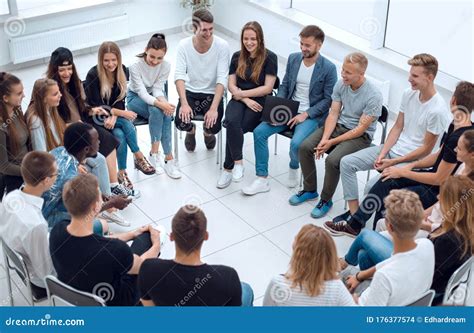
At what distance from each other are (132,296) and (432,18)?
14.9 ft

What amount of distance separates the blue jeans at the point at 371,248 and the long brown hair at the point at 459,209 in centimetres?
38

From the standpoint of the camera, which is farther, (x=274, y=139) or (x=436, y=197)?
(x=274, y=139)

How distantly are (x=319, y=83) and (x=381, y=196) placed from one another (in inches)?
45.5

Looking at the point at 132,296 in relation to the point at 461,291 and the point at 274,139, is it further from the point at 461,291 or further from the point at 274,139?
the point at 274,139

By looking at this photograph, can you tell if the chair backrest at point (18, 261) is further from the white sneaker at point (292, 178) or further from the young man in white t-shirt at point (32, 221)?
the white sneaker at point (292, 178)

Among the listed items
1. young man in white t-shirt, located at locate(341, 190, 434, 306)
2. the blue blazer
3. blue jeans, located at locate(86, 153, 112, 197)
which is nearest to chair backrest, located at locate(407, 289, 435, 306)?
young man in white t-shirt, located at locate(341, 190, 434, 306)

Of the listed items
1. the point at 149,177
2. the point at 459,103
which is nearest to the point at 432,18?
the point at 459,103

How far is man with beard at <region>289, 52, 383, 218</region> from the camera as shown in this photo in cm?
497

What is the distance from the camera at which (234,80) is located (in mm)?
5633

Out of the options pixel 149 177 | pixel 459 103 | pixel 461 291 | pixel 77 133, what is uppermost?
pixel 459 103

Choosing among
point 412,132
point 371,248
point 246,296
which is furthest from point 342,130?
point 246,296

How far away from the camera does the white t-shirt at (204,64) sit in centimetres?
563

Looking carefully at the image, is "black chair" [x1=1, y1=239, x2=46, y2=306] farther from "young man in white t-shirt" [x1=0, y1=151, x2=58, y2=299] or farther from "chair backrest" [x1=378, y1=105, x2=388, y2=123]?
"chair backrest" [x1=378, y1=105, x2=388, y2=123]

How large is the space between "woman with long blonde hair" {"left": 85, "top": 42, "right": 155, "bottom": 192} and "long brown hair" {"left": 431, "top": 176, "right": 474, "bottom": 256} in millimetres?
2732
